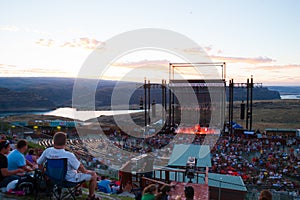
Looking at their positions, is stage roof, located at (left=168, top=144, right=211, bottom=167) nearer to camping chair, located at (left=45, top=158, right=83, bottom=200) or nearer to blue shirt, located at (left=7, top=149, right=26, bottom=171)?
blue shirt, located at (left=7, top=149, right=26, bottom=171)

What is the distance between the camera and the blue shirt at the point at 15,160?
4.99 meters

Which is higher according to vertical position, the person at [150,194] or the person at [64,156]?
the person at [64,156]

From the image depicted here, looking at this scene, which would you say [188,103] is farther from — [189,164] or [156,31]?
[189,164]

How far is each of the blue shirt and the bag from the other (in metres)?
0.24

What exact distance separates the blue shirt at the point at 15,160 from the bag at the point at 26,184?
240mm

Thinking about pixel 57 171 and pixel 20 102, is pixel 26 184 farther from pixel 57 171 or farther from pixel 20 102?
pixel 20 102

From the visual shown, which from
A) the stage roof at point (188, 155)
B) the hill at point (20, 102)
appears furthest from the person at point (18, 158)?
the hill at point (20, 102)

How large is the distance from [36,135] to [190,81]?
13914 mm

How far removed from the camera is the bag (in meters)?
5.04

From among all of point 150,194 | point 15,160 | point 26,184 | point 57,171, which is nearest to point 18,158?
point 15,160

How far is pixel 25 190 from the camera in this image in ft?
16.6

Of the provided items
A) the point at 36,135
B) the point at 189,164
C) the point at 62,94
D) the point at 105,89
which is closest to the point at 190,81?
the point at 36,135

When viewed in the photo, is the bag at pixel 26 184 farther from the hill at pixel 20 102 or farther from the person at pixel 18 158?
the hill at pixel 20 102

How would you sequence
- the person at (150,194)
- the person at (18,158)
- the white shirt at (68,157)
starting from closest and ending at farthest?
the white shirt at (68,157) < the person at (150,194) < the person at (18,158)
